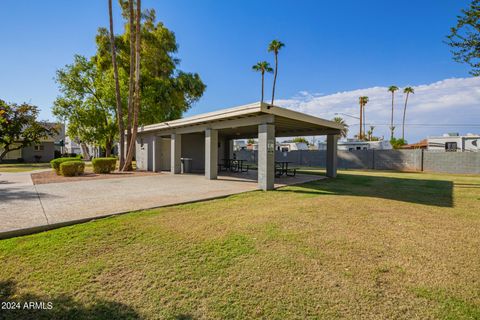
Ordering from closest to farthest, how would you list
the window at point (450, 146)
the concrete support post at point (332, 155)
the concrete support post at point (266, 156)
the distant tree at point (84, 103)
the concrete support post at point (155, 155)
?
the concrete support post at point (266, 156), the concrete support post at point (332, 155), the concrete support post at point (155, 155), the distant tree at point (84, 103), the window at point (450, 146)

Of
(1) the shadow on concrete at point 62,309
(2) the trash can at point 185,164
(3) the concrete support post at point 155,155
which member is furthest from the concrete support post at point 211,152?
(1) the shadow on concrete at point 62,309

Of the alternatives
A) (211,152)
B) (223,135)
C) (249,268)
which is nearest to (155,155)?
(223,135)

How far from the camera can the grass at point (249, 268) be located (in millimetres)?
2354

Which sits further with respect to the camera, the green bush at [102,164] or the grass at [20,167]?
the grass at [20,167]

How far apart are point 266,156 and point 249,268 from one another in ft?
19.7

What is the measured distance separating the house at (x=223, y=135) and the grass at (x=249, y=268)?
4113 millimetres

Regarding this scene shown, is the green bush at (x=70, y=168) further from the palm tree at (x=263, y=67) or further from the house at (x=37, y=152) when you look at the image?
the palm tree at (x=263, y=67)

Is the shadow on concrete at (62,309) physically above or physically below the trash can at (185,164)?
below

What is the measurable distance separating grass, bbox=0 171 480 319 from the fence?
655 inches

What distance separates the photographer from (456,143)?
2791 centimetres

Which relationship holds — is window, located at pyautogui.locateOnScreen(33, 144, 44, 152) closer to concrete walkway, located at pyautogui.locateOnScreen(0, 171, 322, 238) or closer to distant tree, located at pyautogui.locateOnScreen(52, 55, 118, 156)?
distant tree, located at pyautogui.locateOnScreen(52, 55, 118, 156)

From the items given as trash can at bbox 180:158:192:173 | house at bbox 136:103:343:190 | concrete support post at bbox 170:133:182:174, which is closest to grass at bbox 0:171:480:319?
house at bbox 136:103:343:190

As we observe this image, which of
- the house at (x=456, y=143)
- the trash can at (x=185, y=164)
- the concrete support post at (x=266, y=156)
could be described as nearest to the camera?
the concrete support post at (x=266, y=156)

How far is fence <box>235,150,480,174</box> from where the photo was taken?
56.9 feet
